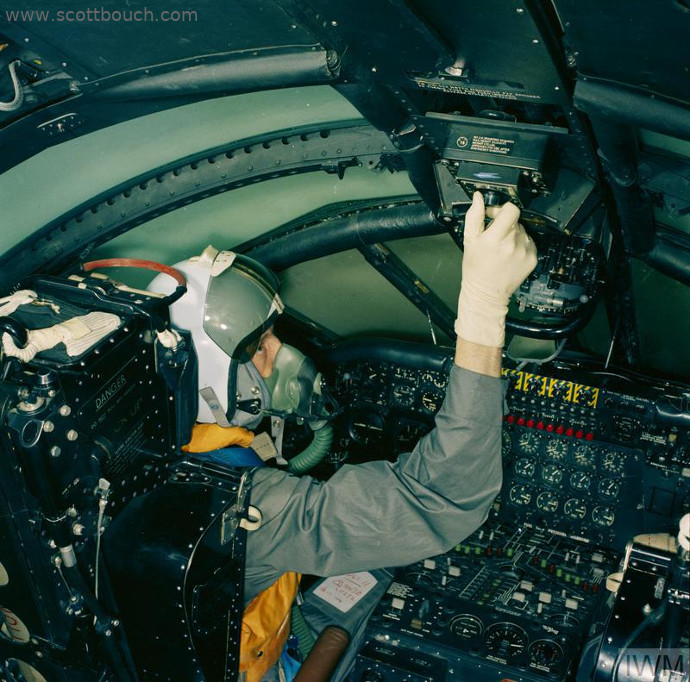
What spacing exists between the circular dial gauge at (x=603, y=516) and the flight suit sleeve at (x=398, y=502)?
1.11 m

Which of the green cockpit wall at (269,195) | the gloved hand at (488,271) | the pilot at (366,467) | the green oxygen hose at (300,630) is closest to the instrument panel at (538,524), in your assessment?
the green oxygen hose at (300,630)

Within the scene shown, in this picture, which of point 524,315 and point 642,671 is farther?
point 524,315

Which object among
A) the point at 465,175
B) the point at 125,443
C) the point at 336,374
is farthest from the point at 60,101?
the point at 336,374

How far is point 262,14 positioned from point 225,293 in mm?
1021

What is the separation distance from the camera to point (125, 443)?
1956 mm

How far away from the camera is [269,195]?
9.96 feet

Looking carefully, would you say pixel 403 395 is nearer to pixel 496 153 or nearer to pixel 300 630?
pixel 300 630

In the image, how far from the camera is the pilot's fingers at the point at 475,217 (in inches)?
79.2

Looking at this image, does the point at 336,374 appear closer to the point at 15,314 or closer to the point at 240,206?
the point at 240,206

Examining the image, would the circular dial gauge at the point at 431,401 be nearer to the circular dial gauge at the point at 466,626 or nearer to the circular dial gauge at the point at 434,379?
the circular dial gauge at the point at 434,379

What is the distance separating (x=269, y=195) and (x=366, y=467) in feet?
4.39

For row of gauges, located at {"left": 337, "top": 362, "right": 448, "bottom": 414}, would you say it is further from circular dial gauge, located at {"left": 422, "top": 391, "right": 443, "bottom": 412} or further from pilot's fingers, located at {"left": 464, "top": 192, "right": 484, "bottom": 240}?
pilot's fingers, located at {"left": 464, "top": 192, "right": 484, "bottom": 240}

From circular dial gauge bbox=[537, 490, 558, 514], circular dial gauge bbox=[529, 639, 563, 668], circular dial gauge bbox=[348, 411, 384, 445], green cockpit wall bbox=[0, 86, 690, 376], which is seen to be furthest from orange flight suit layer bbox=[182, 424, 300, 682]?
circular dial gauge bbox=[537, 490, 558, 514]

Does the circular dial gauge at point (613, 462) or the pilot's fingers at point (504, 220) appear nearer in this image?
the pilot's fingers at point (504, 220)
